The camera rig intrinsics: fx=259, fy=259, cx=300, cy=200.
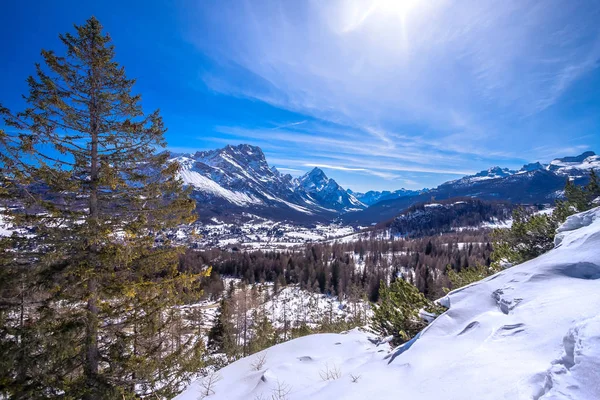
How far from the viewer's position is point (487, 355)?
395 centimetres

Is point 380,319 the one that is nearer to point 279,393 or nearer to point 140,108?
point 279,393

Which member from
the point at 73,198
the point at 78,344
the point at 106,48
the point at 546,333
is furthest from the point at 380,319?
the point at 106,48

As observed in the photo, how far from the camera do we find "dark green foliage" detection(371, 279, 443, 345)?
8195mm

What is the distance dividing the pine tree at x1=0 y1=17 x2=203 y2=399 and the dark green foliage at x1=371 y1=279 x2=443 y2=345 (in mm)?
6799

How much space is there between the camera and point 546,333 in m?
3.86

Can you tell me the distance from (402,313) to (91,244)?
9.89 m

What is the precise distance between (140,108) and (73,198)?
3.57 meters

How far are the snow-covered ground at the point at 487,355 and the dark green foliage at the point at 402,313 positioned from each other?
1.19 m

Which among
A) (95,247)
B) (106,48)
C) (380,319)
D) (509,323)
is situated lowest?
(380,319)

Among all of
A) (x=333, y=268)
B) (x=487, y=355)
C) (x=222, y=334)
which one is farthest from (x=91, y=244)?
(x=333, y=268)

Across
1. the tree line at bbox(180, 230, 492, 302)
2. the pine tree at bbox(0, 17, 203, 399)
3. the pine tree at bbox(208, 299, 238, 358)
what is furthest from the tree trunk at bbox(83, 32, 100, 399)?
the tree line at bbox(180, 230, 492, 302)

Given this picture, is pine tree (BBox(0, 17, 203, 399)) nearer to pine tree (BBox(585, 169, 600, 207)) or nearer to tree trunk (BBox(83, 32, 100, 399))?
tree trunk (BBox(83, 32, 100, 399))

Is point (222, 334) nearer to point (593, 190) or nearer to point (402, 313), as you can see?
point (402, 313)

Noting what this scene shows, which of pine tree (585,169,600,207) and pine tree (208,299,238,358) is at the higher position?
pine tree (585,169,600,207)
